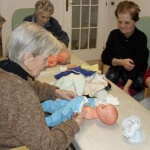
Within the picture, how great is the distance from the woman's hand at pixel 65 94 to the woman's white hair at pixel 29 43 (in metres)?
0.37

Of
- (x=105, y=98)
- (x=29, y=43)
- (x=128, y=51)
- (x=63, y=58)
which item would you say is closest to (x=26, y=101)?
(x=29, y=43)

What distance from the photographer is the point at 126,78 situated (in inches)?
83.4

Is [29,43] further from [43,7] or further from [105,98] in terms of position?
[43,7]

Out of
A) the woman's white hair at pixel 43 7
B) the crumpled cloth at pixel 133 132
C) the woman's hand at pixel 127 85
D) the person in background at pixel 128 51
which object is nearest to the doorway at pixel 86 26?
the woman's white hair at pixel 43 7

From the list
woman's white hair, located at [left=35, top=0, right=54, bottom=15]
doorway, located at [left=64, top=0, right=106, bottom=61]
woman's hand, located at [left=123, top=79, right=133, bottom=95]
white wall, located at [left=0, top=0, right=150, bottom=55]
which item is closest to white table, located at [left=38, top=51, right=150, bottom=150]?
woman's hand, located at [left=123, top=79, right=133, bottom=95]

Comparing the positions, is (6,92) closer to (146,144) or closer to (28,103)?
(28,103)

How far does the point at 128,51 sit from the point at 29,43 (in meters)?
1.26

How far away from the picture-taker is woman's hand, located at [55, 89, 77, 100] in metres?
1.37

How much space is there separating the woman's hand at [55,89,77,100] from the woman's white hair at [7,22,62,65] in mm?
366

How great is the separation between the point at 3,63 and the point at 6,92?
29 centimetres

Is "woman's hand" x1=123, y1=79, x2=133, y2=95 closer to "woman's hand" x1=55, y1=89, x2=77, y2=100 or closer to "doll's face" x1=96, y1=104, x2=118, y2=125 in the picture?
"woman's hand" x1=55, y1=89, x2=77, y2=100

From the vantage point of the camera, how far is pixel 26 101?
2.94 ft

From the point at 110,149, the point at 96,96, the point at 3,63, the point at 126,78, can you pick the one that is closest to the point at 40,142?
the point at 110,149

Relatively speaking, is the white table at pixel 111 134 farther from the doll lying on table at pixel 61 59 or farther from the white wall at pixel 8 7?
the white wall at pixel 8 7
